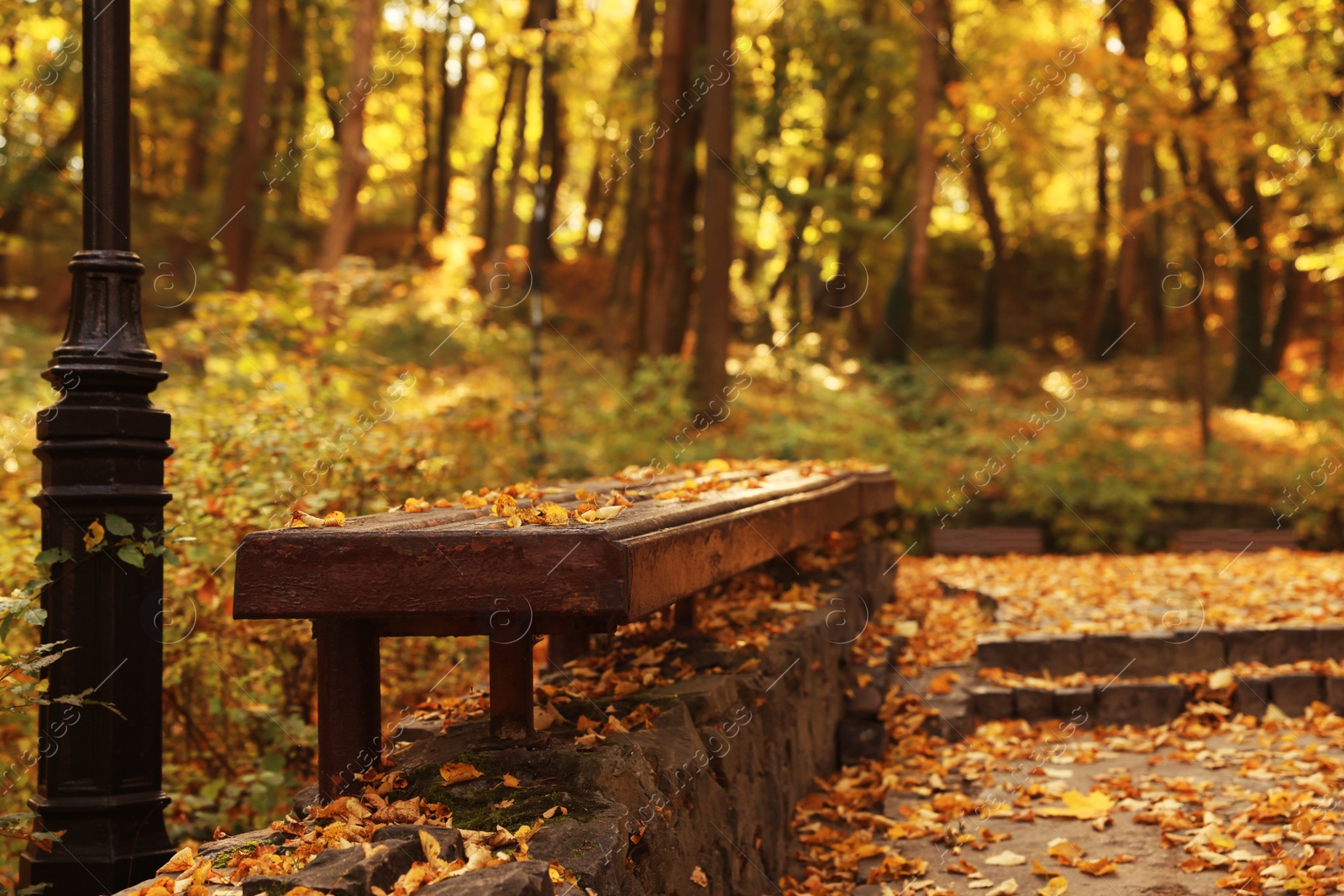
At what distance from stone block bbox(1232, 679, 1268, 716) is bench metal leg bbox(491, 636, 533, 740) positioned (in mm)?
4050

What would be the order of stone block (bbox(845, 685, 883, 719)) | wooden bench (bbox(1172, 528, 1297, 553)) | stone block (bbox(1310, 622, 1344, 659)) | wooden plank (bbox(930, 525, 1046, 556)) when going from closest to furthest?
stone block (bbox(845, 685, 883, 719))
stone block (bbox(1310, 622, 1344, 659))
wooden bench (bbox(1172, 528, 1297, 553))
wooden plank (bbox(930, 525, 1046, 556))

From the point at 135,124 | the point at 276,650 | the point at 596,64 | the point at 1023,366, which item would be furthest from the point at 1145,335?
the point at 276,650

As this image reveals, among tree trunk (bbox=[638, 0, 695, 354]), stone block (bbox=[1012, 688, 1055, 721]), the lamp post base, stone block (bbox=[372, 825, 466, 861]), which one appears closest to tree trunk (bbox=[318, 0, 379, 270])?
tree trunk (bbox=[638, 0, 695, 354])

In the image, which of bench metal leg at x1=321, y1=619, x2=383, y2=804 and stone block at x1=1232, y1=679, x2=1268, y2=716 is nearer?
bench metal leg at x1=321, y1=619, x2=383, y2=804

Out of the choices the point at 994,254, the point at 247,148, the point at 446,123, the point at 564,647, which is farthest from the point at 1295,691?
the point at 446,123

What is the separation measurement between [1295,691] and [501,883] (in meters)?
4.80

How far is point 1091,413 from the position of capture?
13.9 meters

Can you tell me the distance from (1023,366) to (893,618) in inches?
692

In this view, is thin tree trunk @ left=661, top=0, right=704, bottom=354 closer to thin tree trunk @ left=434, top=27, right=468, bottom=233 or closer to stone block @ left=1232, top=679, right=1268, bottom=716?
stone block @ left=1232, top=679, right=1268, bottom=716

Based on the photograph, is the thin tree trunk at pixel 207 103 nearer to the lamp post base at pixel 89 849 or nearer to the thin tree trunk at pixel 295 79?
Answer: the thin tree trunk at pixel 295 79

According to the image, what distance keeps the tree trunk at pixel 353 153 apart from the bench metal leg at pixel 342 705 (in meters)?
11.0

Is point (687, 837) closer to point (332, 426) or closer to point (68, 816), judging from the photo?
point (68, 816)

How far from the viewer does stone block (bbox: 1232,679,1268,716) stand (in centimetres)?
541

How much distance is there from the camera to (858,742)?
17.0 feet
